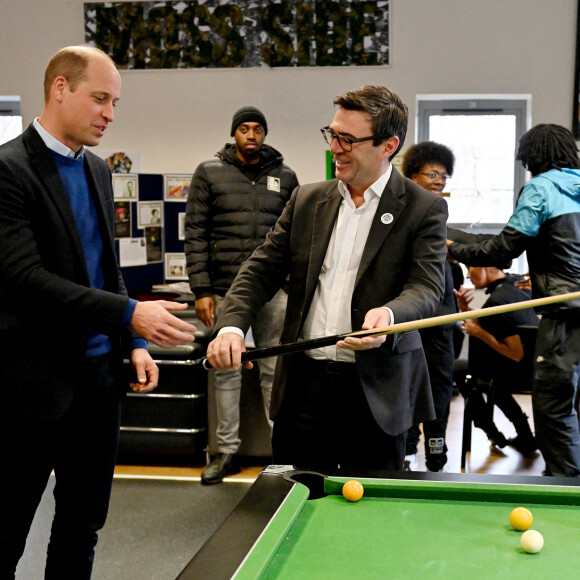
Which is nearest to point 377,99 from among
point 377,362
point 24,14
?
point 377,362

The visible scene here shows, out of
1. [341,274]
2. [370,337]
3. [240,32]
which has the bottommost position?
[370,337]

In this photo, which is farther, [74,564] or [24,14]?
[24,14]

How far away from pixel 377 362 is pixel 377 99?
70 centimetres

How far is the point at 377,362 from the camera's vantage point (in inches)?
83.0

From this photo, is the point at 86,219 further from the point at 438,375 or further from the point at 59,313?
the point at 438,375

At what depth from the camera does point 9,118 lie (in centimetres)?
660

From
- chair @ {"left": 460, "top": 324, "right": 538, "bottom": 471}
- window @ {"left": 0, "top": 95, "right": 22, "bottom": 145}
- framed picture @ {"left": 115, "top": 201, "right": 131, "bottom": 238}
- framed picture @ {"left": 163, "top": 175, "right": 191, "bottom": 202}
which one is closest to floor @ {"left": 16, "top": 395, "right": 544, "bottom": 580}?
chair @ {"left": 460, "top": 324, "right": 538, "bottom": 471}

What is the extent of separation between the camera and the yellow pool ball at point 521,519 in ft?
4.83

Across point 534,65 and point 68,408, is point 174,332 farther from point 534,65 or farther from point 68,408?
point 534,65

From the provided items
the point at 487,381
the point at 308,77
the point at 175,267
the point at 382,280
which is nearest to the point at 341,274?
the point at 382,280

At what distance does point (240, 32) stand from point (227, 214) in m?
2.84

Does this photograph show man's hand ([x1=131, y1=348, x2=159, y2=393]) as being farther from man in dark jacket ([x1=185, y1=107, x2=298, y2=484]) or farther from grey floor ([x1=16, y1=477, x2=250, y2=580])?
man in dark jacket ([x1=185, y1=107, x2=298, y2=484])

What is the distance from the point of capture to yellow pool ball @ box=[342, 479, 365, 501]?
1624mm

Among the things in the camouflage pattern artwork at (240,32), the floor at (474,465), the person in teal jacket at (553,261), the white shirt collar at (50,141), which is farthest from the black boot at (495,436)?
the camouflage pattern artwork at (240,32)
